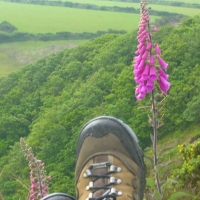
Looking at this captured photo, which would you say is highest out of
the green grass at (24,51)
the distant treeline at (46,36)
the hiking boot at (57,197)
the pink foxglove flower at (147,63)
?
the distant treeline at (46,36)

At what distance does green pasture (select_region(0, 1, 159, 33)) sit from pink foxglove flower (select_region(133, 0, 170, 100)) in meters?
48.3

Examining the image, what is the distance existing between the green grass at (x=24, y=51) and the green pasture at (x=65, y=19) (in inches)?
144

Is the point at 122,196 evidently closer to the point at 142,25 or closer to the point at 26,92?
the point at 142,25

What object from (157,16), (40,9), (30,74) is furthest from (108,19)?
(30,74)

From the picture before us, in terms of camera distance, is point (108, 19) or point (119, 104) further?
point (108, 19)

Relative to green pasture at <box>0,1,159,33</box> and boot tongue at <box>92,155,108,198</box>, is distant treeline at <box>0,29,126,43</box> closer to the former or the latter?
green pasture at <box>0,1,159,33</box>

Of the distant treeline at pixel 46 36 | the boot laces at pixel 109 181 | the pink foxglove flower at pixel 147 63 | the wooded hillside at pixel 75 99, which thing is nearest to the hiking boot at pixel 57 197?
the boot laces at pixel 109 181

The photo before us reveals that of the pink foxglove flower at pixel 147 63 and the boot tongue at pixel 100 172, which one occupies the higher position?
the pink foxglove flower at pixel 147 63

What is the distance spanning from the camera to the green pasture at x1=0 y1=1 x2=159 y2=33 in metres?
54.3

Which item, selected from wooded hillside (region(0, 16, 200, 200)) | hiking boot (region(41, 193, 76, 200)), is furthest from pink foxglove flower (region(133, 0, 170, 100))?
wooded hillside (region(0, 16, 200, 200))

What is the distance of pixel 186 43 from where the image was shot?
79.4 feet

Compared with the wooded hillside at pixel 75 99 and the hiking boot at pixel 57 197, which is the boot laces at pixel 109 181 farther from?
the wooded hillside at pixel 75 99

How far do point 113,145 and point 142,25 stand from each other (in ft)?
3.63

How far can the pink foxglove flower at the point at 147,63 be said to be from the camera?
324 centimetres
